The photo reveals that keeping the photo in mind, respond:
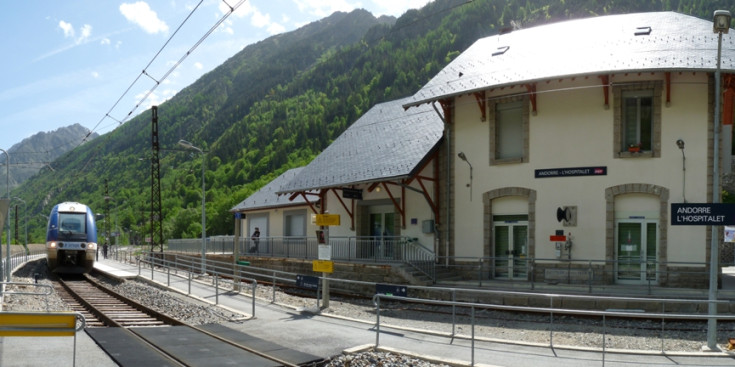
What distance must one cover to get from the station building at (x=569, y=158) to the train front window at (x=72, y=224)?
14.7 meters

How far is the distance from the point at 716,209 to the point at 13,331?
454 inches

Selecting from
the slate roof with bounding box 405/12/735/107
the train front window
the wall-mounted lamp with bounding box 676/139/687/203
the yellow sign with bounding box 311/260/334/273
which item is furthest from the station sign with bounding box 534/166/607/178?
the train front window

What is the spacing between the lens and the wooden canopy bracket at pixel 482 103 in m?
23.0

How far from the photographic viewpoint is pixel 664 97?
19.9 meters

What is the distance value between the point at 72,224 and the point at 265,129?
94752 mm

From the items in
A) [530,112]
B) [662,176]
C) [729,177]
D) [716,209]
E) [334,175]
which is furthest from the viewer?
[729,177]

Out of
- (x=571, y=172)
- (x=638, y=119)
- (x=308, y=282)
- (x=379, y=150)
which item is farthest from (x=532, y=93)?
(x=308, y=282)

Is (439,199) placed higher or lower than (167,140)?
lower

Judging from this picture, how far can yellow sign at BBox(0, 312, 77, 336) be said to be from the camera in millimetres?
8258

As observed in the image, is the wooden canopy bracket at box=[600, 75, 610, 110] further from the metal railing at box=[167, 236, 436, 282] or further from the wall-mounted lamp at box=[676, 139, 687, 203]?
the metal railing at box=[167, 236, 436, 282]

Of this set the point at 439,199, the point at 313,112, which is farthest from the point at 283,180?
the point at 313,112

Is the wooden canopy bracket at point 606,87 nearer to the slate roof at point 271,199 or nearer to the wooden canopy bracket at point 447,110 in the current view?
the wooden canopy bracket at point 447,110

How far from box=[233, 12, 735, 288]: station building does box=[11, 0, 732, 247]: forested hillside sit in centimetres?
6621

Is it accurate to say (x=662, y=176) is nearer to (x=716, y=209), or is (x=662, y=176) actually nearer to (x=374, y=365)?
(x=716, y=209)
